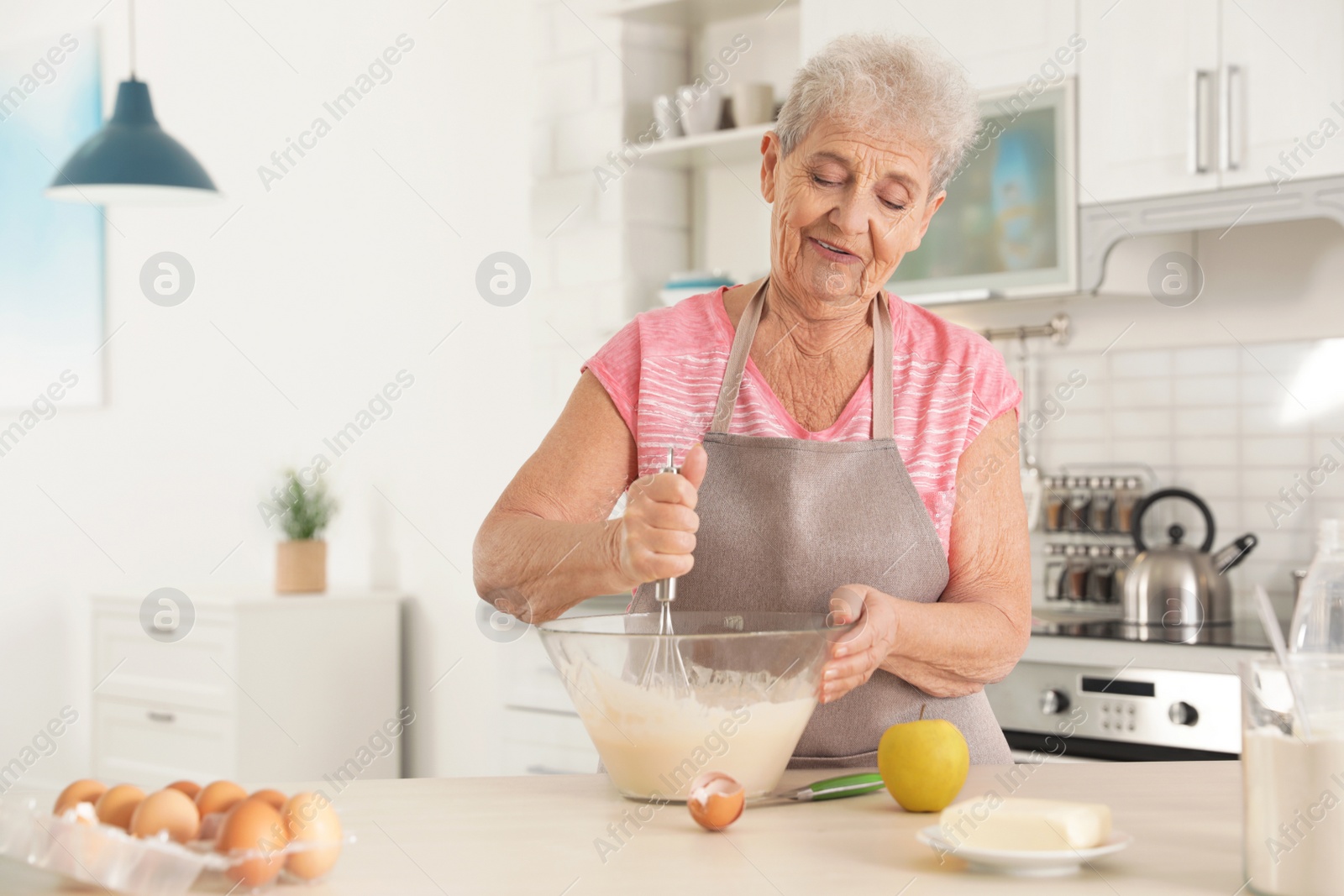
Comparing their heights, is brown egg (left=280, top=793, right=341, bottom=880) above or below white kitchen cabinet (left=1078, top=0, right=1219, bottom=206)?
below

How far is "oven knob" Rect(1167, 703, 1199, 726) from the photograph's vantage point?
2.52 m

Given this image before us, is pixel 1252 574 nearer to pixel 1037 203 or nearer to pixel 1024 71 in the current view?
pixel 1037 203

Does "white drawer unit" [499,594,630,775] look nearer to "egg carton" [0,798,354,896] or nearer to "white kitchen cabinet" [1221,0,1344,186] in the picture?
"white kitchen cabinet" [1221,0,1344,186]

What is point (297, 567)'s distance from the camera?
416cm

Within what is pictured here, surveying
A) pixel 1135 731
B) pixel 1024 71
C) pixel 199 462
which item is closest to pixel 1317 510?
pixel 1135 731

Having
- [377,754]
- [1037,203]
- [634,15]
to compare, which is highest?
[634,15]

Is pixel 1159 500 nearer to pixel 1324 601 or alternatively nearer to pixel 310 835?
pixel 1324 601

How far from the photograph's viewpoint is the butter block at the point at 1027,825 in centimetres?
100

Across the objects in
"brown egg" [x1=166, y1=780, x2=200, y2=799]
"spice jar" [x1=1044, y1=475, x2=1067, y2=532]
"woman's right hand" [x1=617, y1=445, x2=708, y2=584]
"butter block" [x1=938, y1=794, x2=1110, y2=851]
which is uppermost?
"woman's right hand" [x1=617, y1=445, x2=708, y2=584]

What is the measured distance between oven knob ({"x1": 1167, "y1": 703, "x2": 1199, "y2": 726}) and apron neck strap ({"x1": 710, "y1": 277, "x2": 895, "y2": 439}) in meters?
1.22

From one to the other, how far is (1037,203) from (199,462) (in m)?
3.27

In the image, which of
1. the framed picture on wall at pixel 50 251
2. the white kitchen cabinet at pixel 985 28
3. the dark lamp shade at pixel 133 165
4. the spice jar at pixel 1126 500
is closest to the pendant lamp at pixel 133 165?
the dark lamp shade at pixel 133 165

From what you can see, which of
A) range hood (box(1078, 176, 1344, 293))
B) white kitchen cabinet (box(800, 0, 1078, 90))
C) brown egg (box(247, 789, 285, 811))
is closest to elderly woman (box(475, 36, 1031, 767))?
brown egg (box(247, 789, 285, 811))

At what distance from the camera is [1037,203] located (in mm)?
2980
